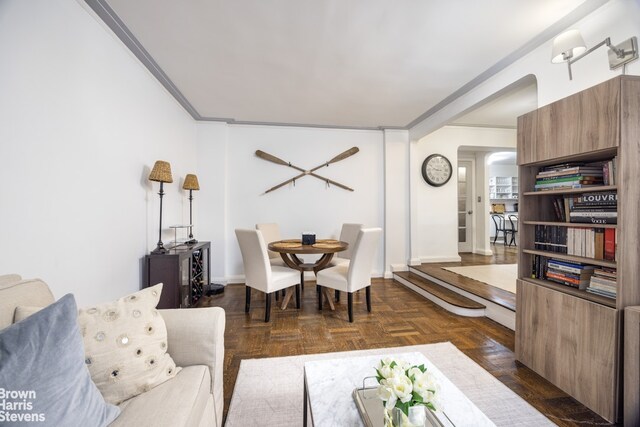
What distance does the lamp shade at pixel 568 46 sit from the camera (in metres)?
1.62

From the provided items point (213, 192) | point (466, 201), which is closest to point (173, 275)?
point (213, 192)

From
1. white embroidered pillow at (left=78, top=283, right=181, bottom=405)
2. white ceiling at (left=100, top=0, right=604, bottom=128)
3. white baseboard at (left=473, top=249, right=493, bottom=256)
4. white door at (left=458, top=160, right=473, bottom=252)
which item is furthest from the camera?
white door at (left=458, top=160, right=473, bottom=252)

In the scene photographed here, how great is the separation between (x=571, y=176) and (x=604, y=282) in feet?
2.13

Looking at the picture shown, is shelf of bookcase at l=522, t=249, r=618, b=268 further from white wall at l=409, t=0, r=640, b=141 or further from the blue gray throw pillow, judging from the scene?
the blue gray throw pillow

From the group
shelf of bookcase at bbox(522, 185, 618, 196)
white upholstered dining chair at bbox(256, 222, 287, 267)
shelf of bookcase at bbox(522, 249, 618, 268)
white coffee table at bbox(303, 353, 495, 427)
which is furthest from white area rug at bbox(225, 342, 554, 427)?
white upholstered dining chair at bbox(256, 222, 287, 267)

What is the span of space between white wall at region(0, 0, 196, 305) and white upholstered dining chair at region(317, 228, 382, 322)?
5.89ft

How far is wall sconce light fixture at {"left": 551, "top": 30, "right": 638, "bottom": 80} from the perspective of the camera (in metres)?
1.48

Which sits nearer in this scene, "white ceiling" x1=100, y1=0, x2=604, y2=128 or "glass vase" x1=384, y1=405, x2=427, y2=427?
"glass vase" x1=384, y1=405, x2=427, y2=427

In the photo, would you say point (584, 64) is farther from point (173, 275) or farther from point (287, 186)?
point (173, 275)

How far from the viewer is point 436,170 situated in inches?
179

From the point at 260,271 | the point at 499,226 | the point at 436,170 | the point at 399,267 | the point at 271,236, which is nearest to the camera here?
the point at 260,271

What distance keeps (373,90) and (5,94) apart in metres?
2.80

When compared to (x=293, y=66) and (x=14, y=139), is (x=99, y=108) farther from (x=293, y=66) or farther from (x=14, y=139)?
(x=293, y=66)

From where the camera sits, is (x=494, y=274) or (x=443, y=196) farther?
(x=443, y=196)
